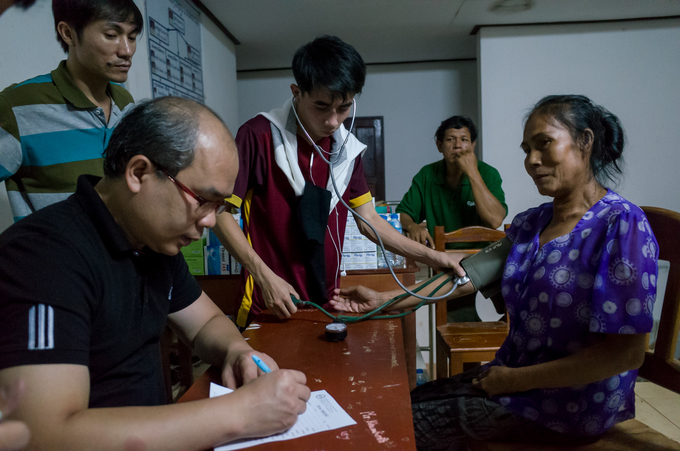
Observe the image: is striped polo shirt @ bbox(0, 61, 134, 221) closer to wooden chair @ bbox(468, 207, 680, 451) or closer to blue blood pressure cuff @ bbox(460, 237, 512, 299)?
blue blood pressure cuff @ bbox(460, 237, 512, 299)

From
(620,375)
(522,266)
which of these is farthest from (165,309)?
(620,375)

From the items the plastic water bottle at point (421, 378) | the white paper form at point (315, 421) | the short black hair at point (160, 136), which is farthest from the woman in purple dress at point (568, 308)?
the plastic water bottle at point (421, 378)

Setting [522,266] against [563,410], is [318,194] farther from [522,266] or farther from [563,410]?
[563,410]

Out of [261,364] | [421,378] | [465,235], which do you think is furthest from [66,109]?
[421,378]

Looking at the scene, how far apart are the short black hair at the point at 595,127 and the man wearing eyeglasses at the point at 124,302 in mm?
862

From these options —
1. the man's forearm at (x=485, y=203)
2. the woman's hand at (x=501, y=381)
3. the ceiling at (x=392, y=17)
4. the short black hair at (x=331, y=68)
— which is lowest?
the woman's hand at (x=501, y=381)

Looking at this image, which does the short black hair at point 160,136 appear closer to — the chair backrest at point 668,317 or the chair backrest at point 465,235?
the chair backrest at point 668,317

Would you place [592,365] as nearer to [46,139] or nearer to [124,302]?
[124,302]

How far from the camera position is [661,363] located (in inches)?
44.6

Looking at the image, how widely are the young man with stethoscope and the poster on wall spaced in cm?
144

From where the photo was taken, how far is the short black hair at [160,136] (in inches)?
28.8

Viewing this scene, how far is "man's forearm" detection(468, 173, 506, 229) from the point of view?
270 centimetres

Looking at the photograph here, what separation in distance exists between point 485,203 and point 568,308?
5.62 ft

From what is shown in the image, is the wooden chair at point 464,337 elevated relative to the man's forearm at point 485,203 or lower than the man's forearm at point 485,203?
lower
